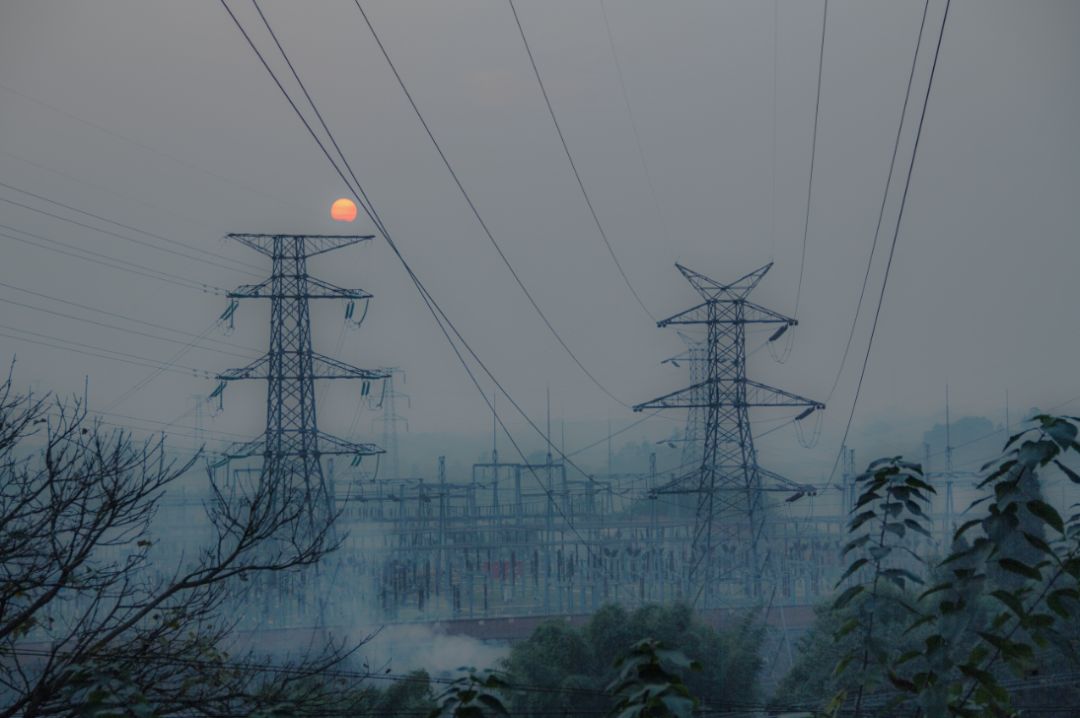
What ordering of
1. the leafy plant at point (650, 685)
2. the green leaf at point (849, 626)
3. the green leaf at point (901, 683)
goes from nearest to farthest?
the leafy plant at point (650, 685) → the green leaf at point (901, 683) → the green leaf at point (849, 626)

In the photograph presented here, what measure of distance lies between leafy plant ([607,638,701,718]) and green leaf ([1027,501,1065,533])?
0.86 meters

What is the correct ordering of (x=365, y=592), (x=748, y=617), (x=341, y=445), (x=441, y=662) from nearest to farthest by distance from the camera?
1. (x=748, y=617)
2. (x=341, y=445)
3. (x=441, y=662)
4. (x=365, y=592)

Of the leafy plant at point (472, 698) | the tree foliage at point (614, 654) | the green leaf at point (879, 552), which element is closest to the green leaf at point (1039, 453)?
the green leaf at point (879, 552)

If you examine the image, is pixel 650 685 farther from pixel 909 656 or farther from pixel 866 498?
pixel 866 498

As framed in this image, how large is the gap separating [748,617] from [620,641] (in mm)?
3363

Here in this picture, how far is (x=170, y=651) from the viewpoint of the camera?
6.05 m

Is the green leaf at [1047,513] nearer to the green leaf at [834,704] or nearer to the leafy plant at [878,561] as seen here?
the leafy plant at [878,561]

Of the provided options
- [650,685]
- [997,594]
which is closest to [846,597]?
[997,594]

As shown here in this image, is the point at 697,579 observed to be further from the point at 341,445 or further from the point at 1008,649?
the point at 1008,649

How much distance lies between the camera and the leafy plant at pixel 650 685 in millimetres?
2344

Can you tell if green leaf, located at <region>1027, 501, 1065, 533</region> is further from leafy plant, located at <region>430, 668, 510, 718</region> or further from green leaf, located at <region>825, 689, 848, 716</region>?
leafy plant, located at <region>430, 668, 510, 718</region>

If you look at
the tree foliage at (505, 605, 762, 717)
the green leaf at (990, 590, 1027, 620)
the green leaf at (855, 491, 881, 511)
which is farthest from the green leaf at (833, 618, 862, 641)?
the tree foliage at (505, 605, 762, 717)

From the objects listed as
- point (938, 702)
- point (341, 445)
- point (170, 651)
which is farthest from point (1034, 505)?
point (341, 445)

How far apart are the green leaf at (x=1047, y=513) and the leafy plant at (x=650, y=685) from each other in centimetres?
86
